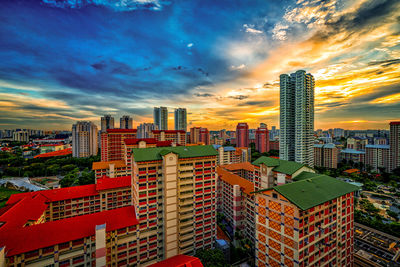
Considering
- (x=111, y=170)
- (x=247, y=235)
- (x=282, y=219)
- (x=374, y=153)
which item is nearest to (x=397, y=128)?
(x=374, y=153)

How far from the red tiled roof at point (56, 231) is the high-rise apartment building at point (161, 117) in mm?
85130

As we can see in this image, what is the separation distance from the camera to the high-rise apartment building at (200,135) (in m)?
114

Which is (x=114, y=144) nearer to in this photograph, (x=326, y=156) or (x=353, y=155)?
(x=326, y=156)

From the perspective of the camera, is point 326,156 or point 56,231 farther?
point 326,156

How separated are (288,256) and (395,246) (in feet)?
94.5

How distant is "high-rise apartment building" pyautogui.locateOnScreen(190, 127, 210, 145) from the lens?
11425cm

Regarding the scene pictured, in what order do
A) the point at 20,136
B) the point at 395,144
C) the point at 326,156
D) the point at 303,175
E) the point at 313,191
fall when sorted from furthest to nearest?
the point at 20,136 → the point at 326,156 → the point at 395,144 → the point at 303,175 → the point at 313,191

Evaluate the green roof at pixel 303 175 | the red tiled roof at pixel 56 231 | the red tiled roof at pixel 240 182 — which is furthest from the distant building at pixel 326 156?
the red tiled roof at pixel 56 231

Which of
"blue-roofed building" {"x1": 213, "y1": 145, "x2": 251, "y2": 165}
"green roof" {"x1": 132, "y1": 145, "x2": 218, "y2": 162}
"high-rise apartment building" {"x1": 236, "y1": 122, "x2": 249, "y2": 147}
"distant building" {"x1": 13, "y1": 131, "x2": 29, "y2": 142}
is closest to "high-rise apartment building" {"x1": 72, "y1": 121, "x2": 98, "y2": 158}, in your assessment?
"blue-roofed building" {"x1": 213, "y1": 145, "x2": 251, "y2": 165}

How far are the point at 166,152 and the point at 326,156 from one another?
8855cm

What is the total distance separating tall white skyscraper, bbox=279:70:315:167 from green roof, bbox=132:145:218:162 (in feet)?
159

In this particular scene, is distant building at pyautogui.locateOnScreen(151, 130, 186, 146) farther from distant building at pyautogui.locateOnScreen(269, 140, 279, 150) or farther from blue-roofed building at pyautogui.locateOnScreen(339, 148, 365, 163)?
blue-roofed building at pyautogui.locateOnScreen(339, 148, 365, 163)

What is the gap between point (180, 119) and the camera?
10906 centimetres

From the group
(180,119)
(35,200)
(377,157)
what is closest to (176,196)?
(35,200)
